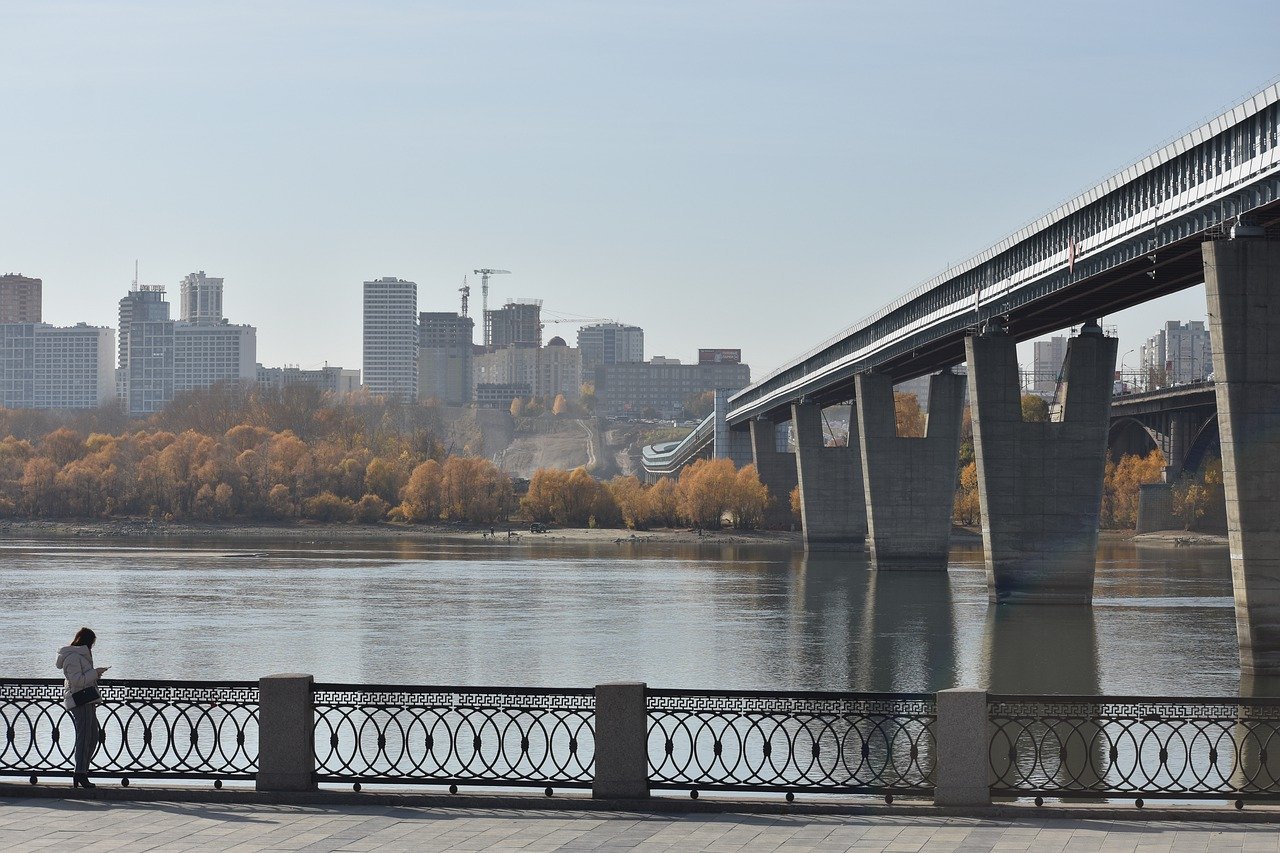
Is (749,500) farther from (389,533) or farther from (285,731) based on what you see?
(285,731)

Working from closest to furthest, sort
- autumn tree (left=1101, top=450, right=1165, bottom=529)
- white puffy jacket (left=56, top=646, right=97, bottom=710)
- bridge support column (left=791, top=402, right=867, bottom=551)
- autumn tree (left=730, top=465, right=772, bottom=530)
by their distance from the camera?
white puffy jacket (left=56, top=646, right=97, bottom=710) < bridge support column (left=791, top=402, right=867, bottom=551) < autumn tree (left=730, top=465, right=772, bottom=530) < autumn tree (left=1101, top=450, right=1165, bottom=529)

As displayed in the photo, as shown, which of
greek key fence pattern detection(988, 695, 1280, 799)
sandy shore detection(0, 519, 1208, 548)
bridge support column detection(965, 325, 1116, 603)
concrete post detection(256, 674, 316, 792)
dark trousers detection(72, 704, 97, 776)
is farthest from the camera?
sandy shore detection(0, 519, 1208, 548)

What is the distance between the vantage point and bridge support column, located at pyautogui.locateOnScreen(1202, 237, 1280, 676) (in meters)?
36.4

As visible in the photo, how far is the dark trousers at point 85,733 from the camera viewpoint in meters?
16.2

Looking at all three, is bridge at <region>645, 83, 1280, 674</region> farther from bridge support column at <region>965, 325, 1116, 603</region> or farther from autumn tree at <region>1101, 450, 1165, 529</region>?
autumn tree at <region>1101, 450, 1165, 529</region>

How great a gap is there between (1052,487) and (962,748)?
4681 cm

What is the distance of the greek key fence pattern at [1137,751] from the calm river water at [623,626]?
8486mm

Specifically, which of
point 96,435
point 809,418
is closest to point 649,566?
point 809,418

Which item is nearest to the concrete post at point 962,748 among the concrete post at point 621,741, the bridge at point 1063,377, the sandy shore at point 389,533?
the concrete post at point 621,741

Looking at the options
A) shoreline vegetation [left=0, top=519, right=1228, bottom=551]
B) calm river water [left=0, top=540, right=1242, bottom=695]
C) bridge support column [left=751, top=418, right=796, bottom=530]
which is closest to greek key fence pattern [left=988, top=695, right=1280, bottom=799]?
calm river water [left=0, top=540, right=1242, bottom=695]

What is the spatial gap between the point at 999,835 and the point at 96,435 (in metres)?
175

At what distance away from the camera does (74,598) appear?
6150cm

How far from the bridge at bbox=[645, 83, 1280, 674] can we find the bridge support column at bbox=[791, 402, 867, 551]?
0.13m

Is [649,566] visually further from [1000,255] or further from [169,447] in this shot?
[169,447]
